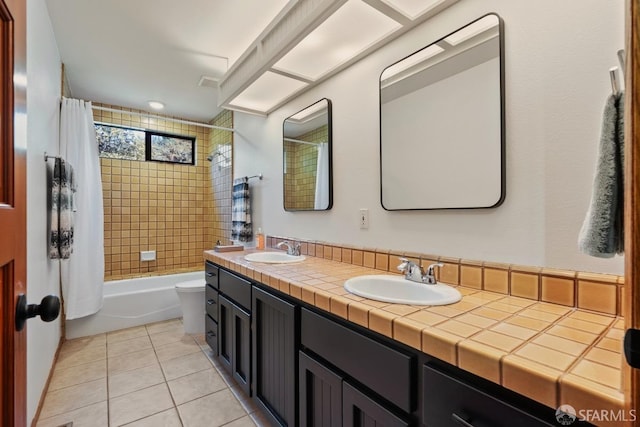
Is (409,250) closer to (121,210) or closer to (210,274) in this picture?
(210,274)

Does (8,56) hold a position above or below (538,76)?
below

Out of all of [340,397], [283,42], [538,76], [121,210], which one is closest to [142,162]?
[121,210]

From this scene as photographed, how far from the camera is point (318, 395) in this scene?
44.6 inches

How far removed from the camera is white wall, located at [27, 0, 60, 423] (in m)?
1.42

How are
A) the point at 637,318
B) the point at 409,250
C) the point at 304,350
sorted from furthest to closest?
the point at 409,250, the point at 304,350, the point at 637,318

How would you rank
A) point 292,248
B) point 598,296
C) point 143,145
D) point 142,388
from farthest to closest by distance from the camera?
point 143,145 < point 292,248 < point 142,388 < point 598,296

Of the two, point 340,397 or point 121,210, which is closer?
point 340,397

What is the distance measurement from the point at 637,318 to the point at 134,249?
4.25 m

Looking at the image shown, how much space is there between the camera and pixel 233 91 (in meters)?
2.08

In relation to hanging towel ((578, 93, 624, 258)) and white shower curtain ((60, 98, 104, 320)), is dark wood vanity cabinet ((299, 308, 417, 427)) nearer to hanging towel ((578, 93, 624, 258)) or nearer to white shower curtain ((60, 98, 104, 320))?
hanging towel ((578, 93, 624, 258))

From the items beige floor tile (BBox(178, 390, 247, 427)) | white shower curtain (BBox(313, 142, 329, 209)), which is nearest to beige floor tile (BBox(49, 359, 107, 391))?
beige floor tile (BBox(178, 390, 247, 427))

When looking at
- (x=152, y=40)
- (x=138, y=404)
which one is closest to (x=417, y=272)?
(x=138, y=404)

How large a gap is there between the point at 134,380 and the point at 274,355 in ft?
4.03

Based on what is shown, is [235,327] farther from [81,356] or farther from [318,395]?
[81,356]
